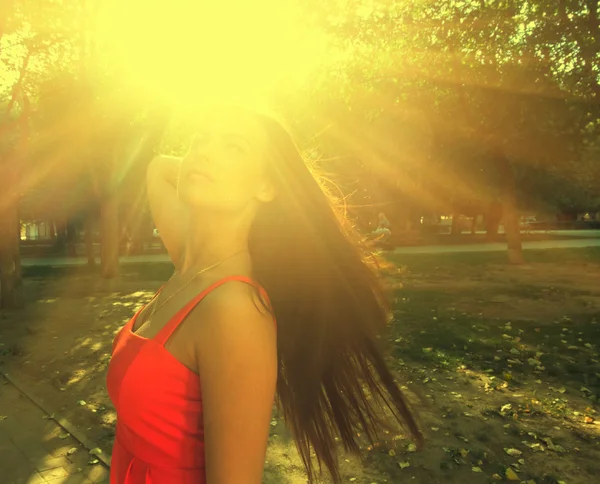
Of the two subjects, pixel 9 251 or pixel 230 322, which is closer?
pixel 230 322

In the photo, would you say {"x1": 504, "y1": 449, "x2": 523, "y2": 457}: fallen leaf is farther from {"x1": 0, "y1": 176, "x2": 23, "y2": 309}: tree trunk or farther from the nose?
{"x1": 0, "y1": 176, "x2": 23, "y2": 309}: tree trunk

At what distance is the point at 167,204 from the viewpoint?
228cm

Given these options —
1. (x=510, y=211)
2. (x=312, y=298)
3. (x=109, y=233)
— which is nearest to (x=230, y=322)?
(x=312, y=298)

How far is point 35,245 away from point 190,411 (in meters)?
38.1

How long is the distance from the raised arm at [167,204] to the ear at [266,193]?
564mm

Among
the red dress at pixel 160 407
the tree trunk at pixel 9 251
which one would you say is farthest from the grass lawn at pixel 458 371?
the red dress at pixel 160 407

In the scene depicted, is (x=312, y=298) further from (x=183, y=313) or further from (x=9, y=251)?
(x=9, y=251)

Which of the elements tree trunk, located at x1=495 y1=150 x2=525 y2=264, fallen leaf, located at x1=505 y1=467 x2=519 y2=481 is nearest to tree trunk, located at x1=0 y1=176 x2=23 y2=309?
fallen leaf, located at x1=505 y1=467 x2=519 y2=481

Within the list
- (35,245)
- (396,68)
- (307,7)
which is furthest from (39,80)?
(35,245)

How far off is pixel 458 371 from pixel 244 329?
7237 millimetres

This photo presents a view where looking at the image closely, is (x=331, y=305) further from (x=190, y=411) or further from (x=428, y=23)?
(x=428, y=23)

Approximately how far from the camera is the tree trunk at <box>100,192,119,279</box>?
62.4ft

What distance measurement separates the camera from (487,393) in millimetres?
7023

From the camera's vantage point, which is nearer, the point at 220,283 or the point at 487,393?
the point at 220,283
